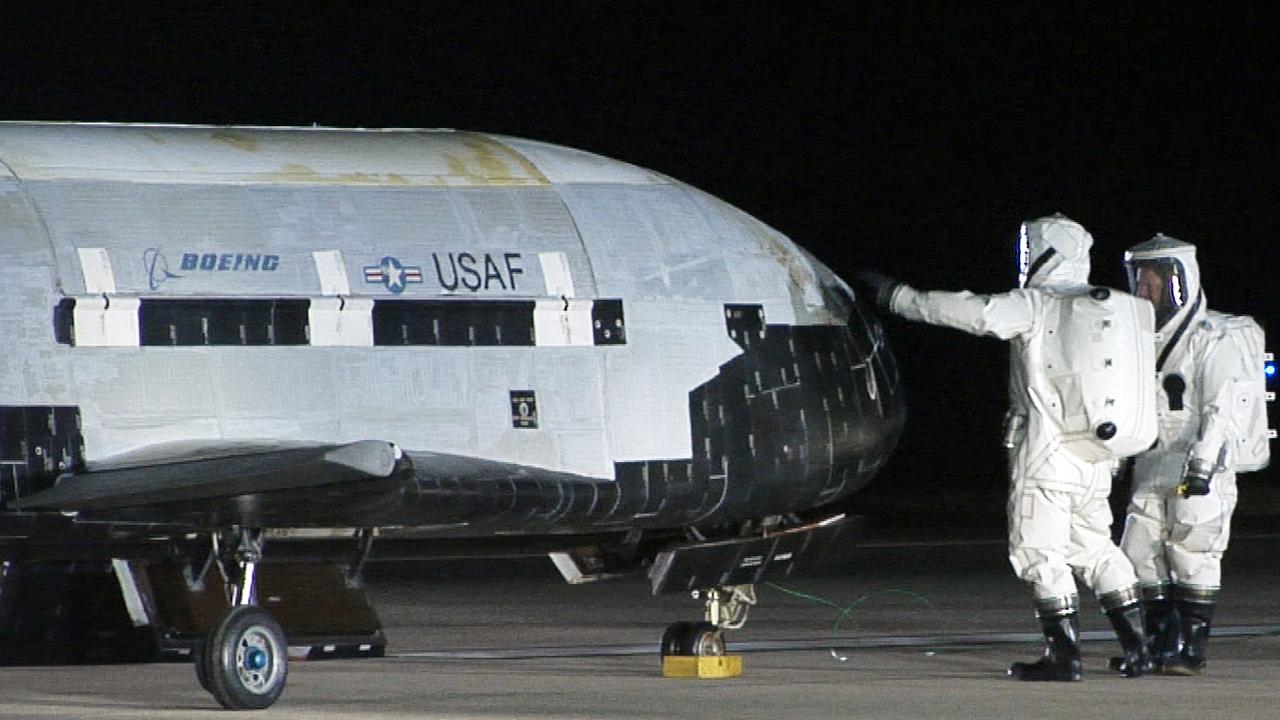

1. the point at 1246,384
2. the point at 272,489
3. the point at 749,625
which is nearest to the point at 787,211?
the point at 749,625

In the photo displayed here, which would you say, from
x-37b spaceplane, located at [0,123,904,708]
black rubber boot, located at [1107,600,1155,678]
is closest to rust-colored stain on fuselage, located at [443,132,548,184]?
x-37b spaceplane, located at [0,123,904,708]

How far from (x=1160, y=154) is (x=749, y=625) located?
3116 centimetres

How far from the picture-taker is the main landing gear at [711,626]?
14.6m

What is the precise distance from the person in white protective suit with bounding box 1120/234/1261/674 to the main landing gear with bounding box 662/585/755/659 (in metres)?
2.52

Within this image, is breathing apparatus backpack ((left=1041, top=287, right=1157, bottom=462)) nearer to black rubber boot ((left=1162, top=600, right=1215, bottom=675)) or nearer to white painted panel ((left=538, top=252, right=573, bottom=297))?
black rubber boot ((left=1162, top=600, right=1215, bottom=675))

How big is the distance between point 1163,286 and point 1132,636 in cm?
231

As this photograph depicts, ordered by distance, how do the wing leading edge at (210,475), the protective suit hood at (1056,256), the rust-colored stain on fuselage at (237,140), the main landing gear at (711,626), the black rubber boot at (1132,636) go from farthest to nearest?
the main landing gear at (711,626) → the protective suit hood at (1056,256) → the black rubber boot at (1132,636) → the rust-colored stain on fuselage at (237,140) → the wing leading edge at (210,475)

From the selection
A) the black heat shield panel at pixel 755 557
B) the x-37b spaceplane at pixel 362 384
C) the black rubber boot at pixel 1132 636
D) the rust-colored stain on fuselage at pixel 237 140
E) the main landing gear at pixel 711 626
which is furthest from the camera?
the main landing gear at pixel 711 626

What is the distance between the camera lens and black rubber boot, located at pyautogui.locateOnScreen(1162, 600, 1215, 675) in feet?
47.9

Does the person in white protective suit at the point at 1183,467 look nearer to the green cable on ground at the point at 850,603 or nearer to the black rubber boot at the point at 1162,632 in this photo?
the black rubber boot at the point at 1162,632

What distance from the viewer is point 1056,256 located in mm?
14570

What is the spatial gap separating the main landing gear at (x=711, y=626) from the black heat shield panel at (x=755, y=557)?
0.17m

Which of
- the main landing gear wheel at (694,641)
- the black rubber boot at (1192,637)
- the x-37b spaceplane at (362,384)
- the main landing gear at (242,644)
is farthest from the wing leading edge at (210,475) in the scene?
the black rubber boot at (1192,637)

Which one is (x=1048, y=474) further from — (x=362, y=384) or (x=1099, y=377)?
(x=362, y=384)
